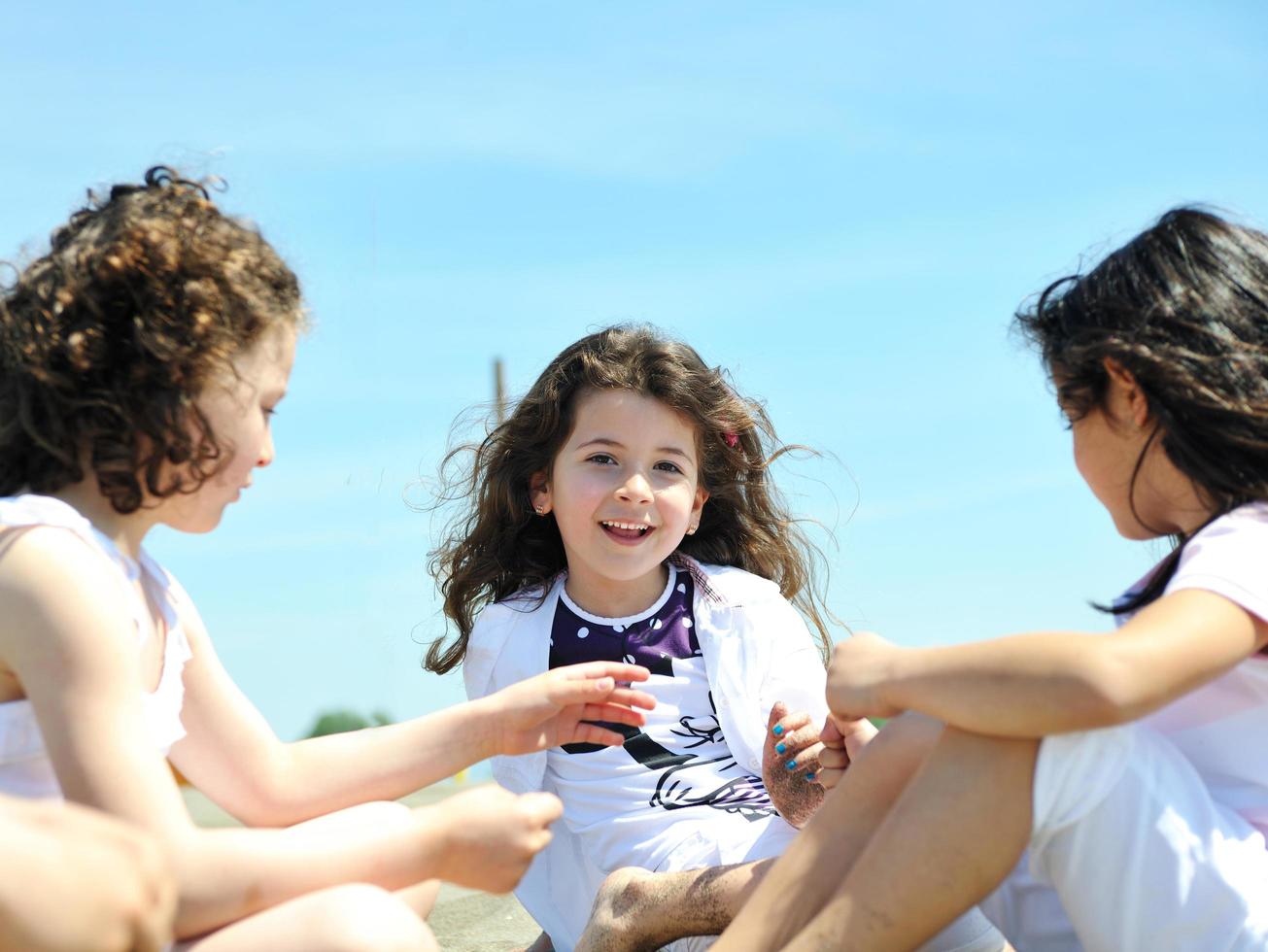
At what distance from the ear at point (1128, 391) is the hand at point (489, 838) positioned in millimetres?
1336

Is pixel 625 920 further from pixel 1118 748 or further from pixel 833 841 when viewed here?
pixel 1118 748

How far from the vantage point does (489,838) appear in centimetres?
202

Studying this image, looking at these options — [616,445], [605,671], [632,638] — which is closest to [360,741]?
[605,671]

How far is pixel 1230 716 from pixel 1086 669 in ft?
1.66

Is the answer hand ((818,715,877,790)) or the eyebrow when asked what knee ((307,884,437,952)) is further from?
the eyebrow

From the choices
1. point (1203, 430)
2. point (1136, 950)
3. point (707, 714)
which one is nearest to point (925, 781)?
point (1136, 950)

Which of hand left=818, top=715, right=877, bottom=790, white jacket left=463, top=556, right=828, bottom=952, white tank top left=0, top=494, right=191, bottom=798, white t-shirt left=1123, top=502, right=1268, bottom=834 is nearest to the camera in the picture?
white tank top left=0, top=494, right=191, bottom=798

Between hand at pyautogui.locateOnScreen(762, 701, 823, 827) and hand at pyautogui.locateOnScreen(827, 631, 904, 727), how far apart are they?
2.32ft

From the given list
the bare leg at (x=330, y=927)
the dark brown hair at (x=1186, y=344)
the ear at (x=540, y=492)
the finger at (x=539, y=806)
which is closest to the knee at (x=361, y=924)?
the bare leg at (x=330, y=927)

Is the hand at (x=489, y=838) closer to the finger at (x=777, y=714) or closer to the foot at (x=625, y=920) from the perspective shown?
the foot at (x=625, y=920)

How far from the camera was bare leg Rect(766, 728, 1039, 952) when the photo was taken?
209 cm

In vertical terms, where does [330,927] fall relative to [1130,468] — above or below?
below

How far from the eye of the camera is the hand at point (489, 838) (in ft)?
6.63

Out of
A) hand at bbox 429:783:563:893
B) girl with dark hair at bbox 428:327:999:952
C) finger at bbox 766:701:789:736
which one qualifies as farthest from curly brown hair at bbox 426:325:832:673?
hand at bbox 429:783:563:893
